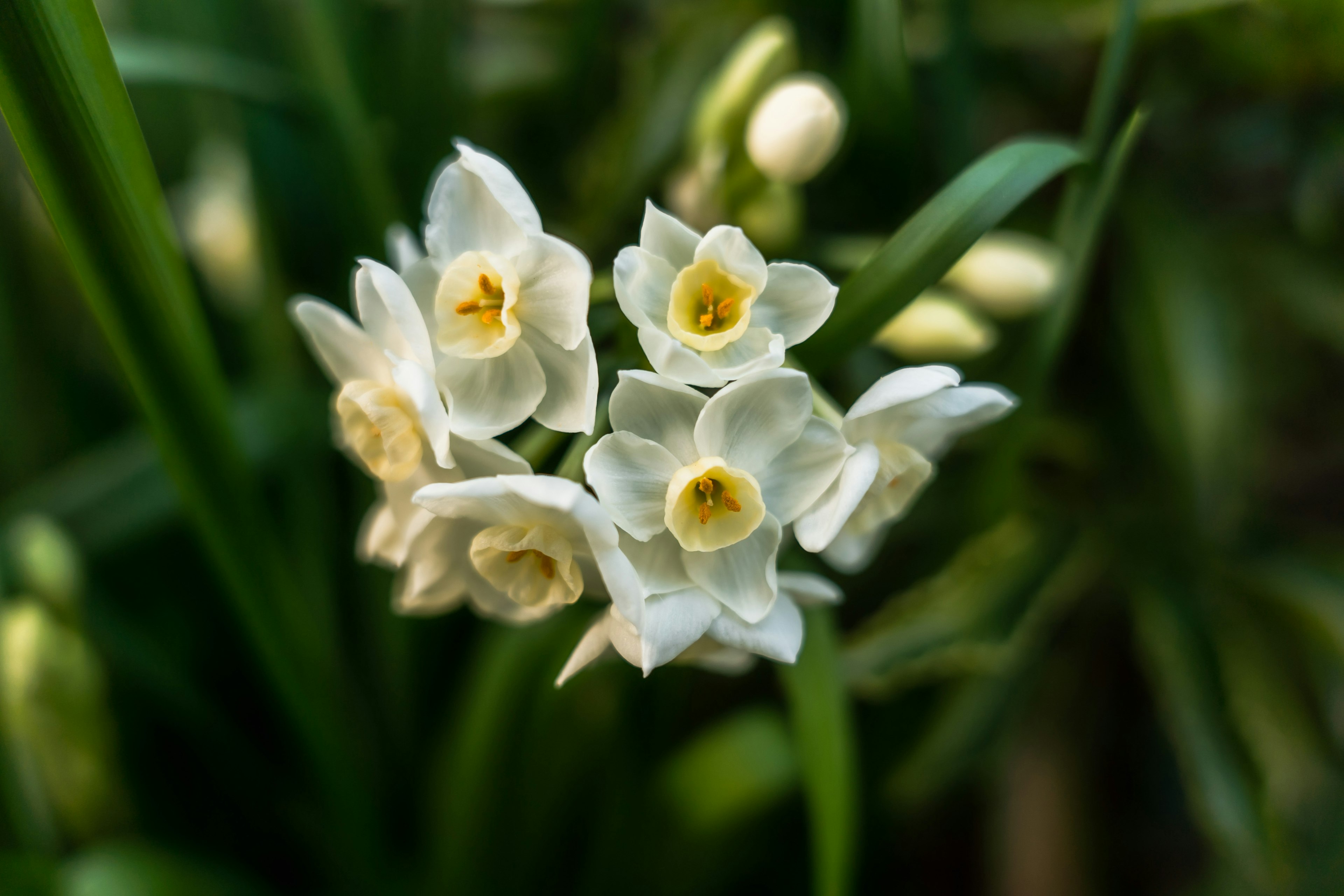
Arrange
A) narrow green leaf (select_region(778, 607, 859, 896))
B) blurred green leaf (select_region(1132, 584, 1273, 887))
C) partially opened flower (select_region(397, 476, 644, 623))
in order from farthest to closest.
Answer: blurred green leaf (select_region(1132, 584, 1273, 887))
narrow green leaf (select_region(778, 607, 859, 896))
partially opened flower (select_region(397, 476, 644, 623))

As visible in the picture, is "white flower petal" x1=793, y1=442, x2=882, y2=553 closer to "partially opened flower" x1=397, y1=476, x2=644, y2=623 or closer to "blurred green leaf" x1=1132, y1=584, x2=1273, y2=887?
"partially opened flower" x1=397, y1=476, x2=644, y2=623

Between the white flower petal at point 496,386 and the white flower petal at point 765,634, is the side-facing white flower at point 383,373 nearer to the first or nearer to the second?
the white flower petal at point 496,386

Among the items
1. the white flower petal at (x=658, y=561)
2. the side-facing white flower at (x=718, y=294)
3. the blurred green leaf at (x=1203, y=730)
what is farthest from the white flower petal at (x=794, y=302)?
the blurred green leaf at (x=1203, y=730)

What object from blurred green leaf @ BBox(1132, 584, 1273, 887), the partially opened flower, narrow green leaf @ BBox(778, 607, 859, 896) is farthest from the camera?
blurred green leaf @ BBox(1132, 584, 1273, 887)

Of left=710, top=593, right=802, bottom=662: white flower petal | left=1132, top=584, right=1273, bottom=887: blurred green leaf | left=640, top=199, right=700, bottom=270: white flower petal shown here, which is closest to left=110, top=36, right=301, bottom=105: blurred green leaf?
left=640, top=199, right=700, bottom=270: white flower petal

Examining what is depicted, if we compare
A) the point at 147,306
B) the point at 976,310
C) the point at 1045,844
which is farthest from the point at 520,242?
the point at 1045,844

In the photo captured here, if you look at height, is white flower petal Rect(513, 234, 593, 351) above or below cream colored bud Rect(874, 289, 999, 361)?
above

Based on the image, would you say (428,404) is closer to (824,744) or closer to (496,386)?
(496,386)

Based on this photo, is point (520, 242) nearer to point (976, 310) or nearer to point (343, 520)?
point (976, 310)
